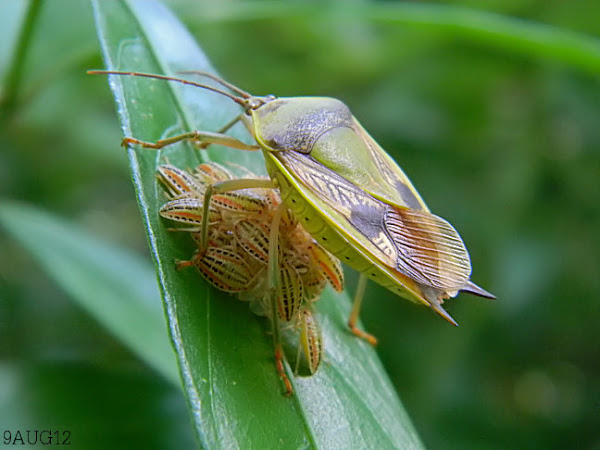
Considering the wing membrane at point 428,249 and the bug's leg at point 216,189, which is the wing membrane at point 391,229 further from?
the bug's leg at point 216,189

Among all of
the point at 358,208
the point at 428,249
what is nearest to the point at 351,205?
the point at 358,208

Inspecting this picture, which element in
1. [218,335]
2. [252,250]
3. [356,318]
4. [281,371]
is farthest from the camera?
[356,318]

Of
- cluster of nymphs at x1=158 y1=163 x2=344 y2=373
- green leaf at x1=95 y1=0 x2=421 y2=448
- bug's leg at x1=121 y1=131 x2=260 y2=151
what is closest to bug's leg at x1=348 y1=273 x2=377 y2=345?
green leaf at x1=95 y1=0 x2=421 y2=448

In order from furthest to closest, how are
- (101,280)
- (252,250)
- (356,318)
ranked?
(101,280) < (356,318) < (252,250)

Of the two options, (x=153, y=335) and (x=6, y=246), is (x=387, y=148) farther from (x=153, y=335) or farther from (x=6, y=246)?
(x=6, y=246)

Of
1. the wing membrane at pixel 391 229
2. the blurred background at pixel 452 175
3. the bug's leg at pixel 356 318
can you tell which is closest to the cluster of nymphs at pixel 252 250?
the bug's leg at pixel 356 318

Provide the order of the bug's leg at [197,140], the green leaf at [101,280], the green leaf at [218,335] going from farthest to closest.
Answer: the green leaf at [101,280]
the bug's leg at [197,140]
the green leaf at [218,335]

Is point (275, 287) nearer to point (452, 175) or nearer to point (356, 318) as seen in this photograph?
point (356, 318)
